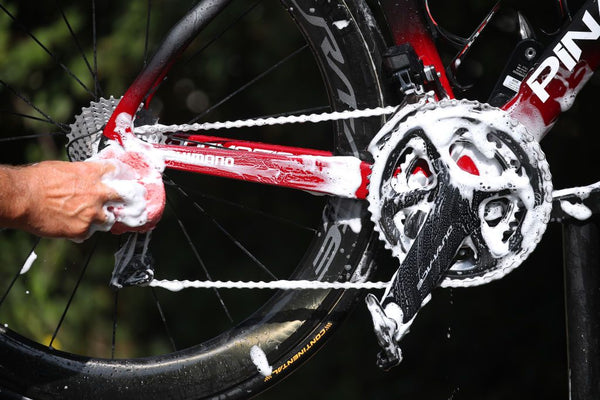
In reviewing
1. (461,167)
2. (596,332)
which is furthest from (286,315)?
(596,332)

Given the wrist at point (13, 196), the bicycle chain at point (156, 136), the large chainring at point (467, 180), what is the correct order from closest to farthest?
the wrist at point (13, 196)
the large chainring at point (467, 180)
the bicycle chain at point (156, 136)

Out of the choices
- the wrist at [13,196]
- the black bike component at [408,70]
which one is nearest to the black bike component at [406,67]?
the black bike component at [408,70]

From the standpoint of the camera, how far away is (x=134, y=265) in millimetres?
1335

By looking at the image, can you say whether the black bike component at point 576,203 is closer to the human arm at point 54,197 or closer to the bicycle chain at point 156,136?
the bicycle chain at point 156,136

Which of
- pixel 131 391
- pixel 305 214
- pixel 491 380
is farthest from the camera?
pixel 305 214

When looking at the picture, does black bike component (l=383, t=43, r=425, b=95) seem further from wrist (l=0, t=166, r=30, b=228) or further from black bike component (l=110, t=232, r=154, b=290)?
wrist (l=0, t=166, r=30, b=228)

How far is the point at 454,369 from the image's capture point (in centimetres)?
201

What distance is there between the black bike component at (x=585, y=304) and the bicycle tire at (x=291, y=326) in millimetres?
345

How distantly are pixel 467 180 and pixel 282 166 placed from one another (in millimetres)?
310

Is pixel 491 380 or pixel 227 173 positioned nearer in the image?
pixel 227 173

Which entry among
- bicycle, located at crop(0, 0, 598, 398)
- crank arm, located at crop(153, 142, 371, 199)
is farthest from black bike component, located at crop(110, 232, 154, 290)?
crank arm, located at crop(153, 142, 371, 199)

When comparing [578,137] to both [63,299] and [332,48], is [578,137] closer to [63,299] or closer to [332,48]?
[332,48]

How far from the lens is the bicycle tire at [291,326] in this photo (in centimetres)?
133

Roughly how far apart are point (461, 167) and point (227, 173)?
15.6 inches
